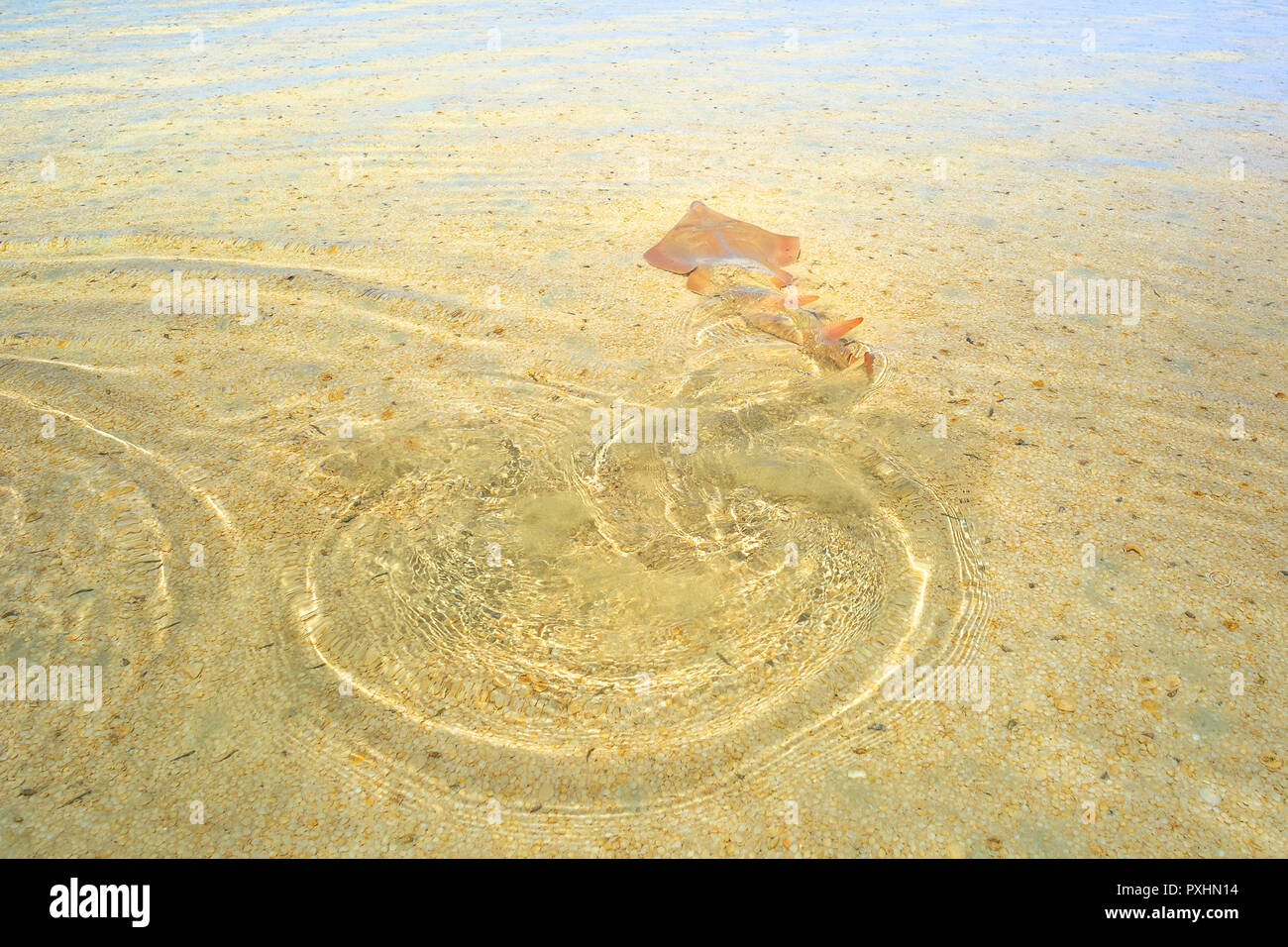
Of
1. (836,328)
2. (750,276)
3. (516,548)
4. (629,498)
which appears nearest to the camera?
(516,548)

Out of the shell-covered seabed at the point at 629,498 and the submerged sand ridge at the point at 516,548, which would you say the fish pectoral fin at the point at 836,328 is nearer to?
the shell-covered seabed at the point at 629,498

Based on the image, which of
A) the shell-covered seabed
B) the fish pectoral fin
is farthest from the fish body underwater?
the shell-covered seabed

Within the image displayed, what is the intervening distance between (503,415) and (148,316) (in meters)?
2.28

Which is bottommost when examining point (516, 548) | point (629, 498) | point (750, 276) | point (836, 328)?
point (516, 548)

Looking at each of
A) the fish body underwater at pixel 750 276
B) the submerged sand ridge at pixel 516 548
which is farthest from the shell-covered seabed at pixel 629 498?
the fish body underwater at pixel 750 276

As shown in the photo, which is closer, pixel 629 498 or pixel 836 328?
pixel 629 498

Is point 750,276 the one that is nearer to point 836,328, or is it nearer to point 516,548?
point 836,328

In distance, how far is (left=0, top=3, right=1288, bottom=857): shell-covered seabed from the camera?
2.38 m

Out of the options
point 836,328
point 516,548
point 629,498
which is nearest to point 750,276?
point 836,328

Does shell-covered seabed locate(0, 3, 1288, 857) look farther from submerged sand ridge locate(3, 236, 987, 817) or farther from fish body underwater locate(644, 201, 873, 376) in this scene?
fish body underwater locate(644, 201, 873, 376)

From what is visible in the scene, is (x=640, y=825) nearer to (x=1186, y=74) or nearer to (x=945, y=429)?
(x=945, y=429)

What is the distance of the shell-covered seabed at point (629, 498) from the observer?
7.80ft

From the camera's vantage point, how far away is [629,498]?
3.41 metres

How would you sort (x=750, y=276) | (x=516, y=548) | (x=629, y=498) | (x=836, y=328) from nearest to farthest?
(x=516, y=548), (x=629, y=498), (x=836, y=328), (x=750, y=276)
